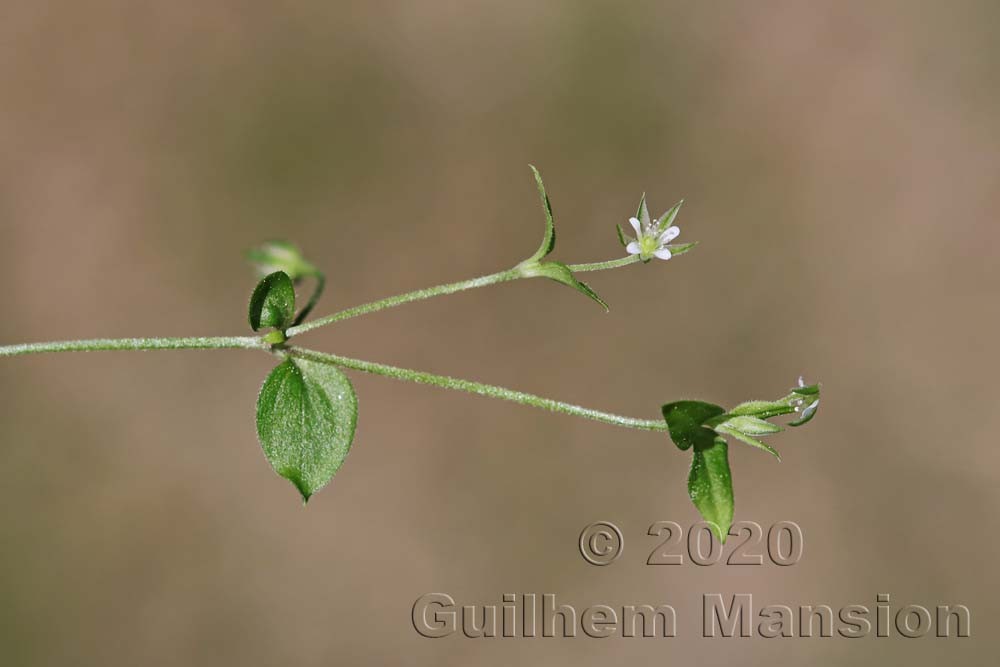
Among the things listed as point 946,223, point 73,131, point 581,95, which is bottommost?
point 73,131

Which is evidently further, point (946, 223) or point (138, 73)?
point (946, 223)

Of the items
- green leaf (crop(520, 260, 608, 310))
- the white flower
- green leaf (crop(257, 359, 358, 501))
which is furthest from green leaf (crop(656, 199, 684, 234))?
green leaf (crop(257, 359, 358, 501))

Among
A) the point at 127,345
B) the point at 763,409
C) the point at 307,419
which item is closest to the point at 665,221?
the point at 763,409

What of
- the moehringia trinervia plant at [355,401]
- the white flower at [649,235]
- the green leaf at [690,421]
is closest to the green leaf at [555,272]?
the moehringia trinervia plant at [355,401]

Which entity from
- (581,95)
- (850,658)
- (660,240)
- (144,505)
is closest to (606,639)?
(850,658)

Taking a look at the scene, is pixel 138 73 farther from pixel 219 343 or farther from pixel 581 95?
pixel 219 343

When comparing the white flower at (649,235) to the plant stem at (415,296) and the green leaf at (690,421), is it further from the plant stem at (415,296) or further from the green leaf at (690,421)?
the green leaf at (690,421)

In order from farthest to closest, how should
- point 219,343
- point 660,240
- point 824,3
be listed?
point 824,3
point 660,240
point 219,343
